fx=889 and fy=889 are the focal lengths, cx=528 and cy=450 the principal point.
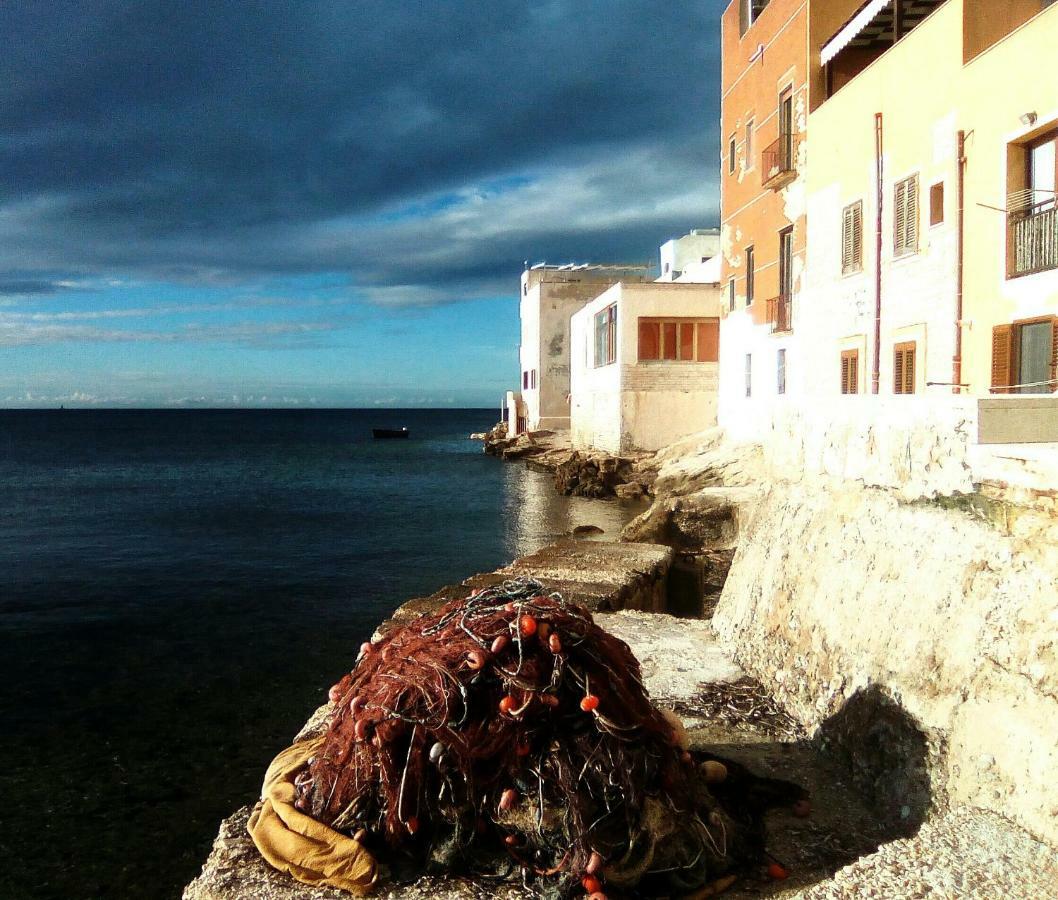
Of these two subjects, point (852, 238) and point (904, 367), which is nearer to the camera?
point (904, 367)

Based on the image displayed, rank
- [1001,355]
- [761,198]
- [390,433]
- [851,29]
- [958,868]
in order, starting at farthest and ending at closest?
[390,433]
[761,198]
[851,29]
[1001,355]
[958,868]

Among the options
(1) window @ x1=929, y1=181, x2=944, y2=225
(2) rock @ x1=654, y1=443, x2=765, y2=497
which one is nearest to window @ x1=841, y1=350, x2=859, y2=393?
(1) window @ x1=929, y1=181, x2=944, y2=225

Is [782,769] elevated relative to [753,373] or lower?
lower

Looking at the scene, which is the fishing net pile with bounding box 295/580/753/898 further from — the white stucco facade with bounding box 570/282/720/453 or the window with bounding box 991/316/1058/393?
the white stucco facade with bounding box 570/282/720/453

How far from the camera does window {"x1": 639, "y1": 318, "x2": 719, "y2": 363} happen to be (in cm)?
3366

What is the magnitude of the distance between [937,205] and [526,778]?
14.6 meters

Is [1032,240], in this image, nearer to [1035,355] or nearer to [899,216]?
[1035,355]

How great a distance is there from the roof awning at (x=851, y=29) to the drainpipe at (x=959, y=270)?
4.60 meters

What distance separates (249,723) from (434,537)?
1587cm

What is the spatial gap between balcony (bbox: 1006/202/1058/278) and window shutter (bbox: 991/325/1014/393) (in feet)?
2.83

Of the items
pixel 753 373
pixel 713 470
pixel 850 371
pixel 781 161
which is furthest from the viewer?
pixel 753 373

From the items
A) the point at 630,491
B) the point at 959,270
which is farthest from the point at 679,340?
the point at 959,270

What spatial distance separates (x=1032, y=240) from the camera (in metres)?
13.2

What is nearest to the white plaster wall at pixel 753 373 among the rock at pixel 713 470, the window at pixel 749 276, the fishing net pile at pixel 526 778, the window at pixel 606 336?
the window at pixel 749 276
